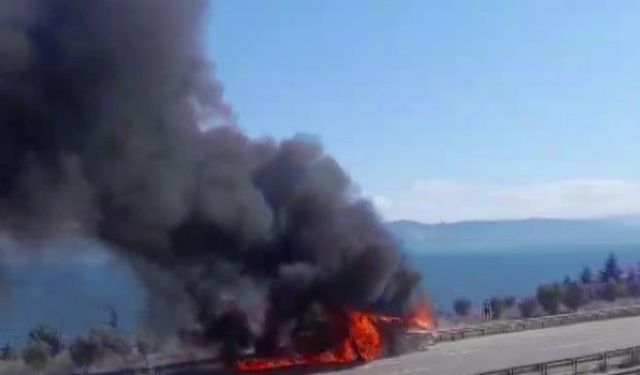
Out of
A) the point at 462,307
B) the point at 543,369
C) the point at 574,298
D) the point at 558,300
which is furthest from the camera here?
the point at 462,307

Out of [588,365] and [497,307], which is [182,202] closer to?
[588,365]

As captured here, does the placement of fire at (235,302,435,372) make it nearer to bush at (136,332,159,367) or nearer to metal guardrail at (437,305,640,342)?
metal guardrail at (437,305,640,342)

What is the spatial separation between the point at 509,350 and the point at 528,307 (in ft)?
92.9

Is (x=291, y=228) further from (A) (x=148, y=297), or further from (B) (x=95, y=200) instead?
(B) (x=95, y=200)

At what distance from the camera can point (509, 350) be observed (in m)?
41.0

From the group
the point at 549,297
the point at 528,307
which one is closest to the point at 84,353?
the point at 528,307

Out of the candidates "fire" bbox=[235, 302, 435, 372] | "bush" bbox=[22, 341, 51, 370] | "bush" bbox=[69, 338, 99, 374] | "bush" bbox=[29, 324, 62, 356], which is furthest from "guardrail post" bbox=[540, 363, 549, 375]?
"bush" bbox=[29, 324, 62, 356]

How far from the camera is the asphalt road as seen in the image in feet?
116

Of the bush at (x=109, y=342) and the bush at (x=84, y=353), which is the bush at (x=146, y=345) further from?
the bush at (x=84, y=353)

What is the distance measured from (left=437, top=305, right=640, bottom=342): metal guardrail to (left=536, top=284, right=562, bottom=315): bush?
32.3 feet

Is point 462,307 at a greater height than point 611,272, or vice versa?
point 611,272

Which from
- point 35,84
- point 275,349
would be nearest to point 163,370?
point 275,349

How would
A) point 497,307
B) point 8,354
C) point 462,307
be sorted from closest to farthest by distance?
point 8,354 → point 497,307 → point 462,307

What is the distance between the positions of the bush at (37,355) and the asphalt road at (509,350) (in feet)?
39.3
